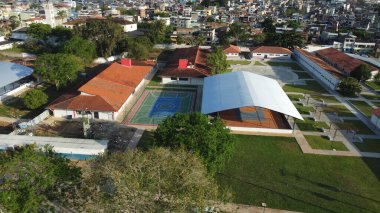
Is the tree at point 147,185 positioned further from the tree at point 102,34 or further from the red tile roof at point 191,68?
the tree at point 102,34

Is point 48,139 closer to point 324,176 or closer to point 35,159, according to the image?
point 35,159

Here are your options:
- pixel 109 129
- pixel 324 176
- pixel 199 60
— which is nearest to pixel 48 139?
pixel 109 129

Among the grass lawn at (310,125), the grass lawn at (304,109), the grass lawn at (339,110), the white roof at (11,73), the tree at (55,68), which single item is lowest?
the grass lawn at (310,125)

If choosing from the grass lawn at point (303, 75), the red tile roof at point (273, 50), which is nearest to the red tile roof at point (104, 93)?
the grass lawn at point (303, 75)

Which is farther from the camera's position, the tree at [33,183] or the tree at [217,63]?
the tree at [217,63]

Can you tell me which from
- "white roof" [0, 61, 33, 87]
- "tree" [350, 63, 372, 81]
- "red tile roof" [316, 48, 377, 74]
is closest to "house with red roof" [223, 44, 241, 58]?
"red tile roof" [316, 48, 377, 74]
